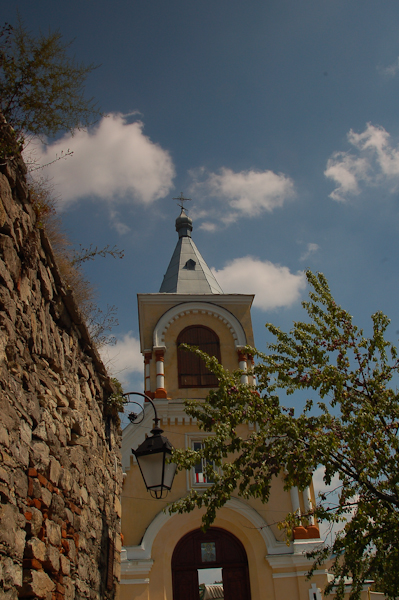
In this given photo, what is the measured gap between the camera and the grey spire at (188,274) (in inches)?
729

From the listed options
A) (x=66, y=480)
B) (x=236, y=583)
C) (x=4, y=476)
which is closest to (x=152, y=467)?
(x=66, y=480)

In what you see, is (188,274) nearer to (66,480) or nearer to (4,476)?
(66,480)

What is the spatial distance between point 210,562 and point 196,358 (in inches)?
235

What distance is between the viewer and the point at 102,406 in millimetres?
5562

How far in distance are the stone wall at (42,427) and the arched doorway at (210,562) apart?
931 centimetres

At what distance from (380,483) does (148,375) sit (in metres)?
9.76

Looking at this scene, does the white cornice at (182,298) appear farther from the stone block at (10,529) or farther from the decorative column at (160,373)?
the stone block at (10,529)

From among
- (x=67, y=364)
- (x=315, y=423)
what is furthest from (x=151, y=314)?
(x=67, y=364)

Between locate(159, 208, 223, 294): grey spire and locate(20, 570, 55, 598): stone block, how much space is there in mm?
15063

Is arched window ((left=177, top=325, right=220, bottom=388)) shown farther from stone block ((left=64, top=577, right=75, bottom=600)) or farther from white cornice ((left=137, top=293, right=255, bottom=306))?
stone block ((left=64, top=577, right=75, bottom=600))

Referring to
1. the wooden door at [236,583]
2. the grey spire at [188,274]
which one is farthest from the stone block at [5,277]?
the grey spire at [188,274]

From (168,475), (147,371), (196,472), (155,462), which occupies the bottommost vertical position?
(168,475)

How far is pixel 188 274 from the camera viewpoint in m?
19.2

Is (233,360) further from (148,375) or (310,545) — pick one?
(310,545)
